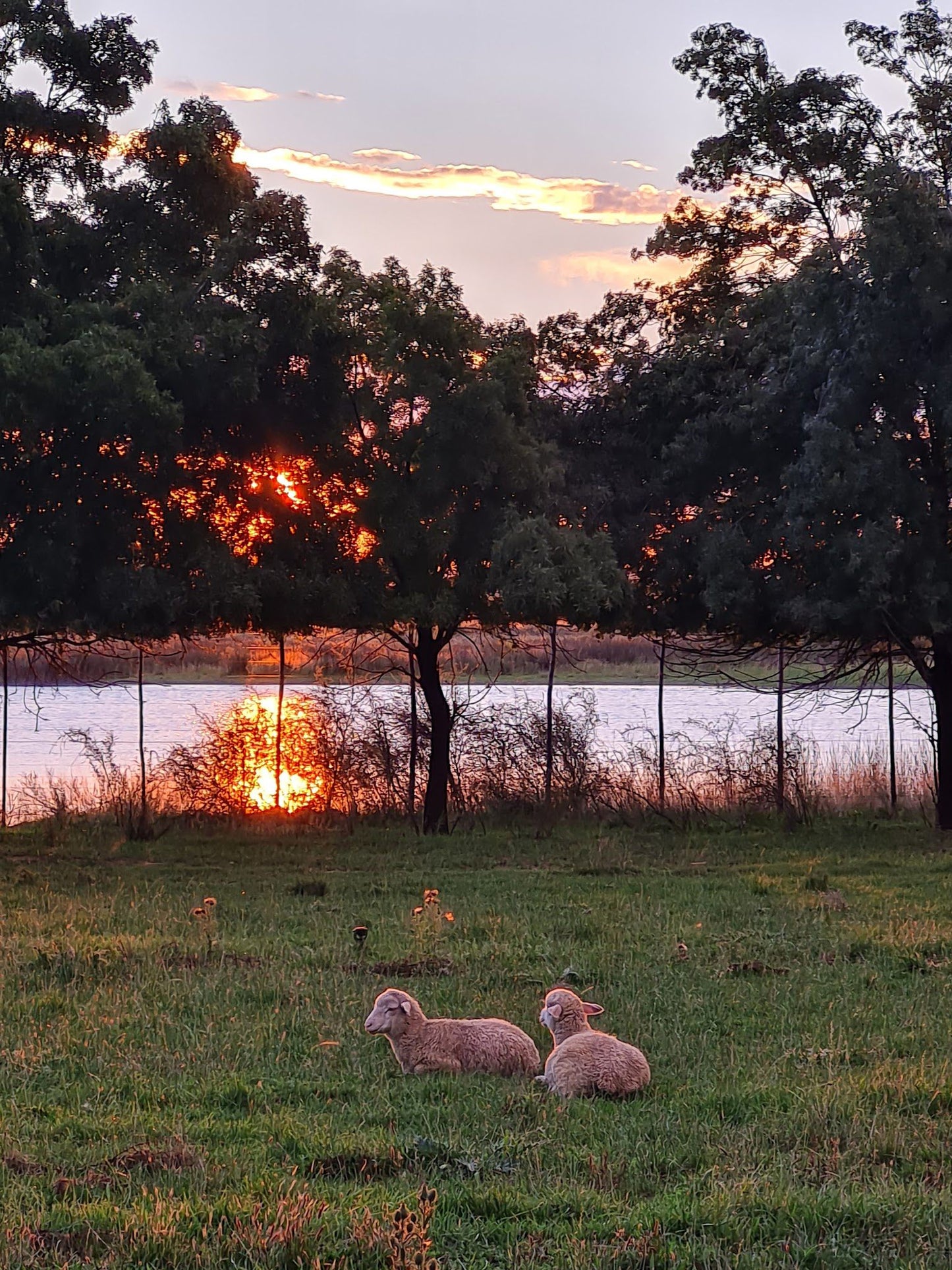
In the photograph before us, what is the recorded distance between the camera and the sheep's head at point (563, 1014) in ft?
25.5

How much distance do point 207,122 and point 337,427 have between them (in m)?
4.12

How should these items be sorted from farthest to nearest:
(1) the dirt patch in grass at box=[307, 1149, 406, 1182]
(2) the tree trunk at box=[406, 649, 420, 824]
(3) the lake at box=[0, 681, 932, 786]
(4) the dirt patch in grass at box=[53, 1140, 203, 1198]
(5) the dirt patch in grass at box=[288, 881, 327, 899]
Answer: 1. (3) the lake at box=[0, 681, 932, 786]
2. (2) the tree trunk at box=[406, 649, 420, 824]
3. (5) the dirt patch in grass at box=[288, 881, 327, 899]
4. (1) the dirt patch in grass at box=[307, 1149, 406, 1182]
5. (4) the dirt patch in grass at box=[53, 1140, 203, 1198]

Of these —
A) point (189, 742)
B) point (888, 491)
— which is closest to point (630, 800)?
point (888, 491)

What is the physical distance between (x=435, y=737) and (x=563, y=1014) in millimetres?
13385

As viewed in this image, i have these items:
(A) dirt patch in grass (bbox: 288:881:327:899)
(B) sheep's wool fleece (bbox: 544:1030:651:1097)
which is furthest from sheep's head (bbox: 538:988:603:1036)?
(A) dirt patch in grass (bbox: 288:881:327:899)

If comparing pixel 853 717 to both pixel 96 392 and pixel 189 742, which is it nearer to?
pixel 189 742

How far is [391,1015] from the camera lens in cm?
772

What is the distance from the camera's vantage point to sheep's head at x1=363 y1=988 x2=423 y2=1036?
25.3 feet

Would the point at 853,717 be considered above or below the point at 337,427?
below

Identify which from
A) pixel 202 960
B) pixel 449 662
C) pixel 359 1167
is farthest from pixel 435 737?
pixel 359 1167

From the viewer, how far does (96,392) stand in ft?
50.2

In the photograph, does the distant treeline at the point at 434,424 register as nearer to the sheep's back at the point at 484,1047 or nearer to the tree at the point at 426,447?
the tree at the point at 426,447

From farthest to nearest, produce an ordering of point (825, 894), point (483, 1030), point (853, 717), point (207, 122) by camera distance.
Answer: point (853, 717) → point (207, 122) → point (825, 894) → point (483, 1030)

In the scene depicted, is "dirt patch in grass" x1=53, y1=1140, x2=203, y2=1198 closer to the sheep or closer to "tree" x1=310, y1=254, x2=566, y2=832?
the sheep
